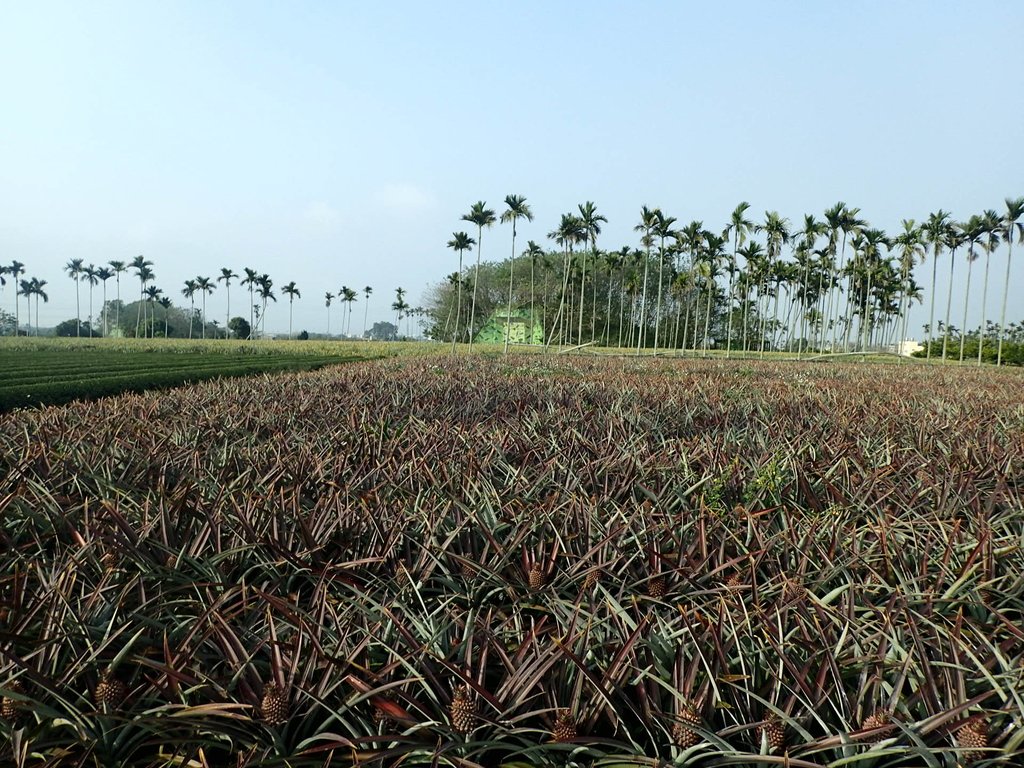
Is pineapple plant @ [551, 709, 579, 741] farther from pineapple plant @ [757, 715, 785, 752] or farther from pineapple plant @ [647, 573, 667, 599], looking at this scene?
pineapple plant @ [647, 573, 667, 599]

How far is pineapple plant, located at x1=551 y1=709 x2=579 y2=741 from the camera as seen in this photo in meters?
1.34

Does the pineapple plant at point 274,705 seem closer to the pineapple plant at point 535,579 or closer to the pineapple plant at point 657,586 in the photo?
the pineapple plant at point 535,579

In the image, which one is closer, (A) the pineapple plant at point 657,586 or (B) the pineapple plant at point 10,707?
(B) the pineapple plant at point 10,707

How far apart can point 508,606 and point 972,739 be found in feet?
3.96

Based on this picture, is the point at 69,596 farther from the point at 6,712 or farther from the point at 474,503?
the point at 474,503

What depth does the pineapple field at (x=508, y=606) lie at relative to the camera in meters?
1.36

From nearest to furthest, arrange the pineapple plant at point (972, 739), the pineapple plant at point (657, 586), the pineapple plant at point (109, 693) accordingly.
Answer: the pineapple plant at point (972, 739)
the pineapple plant at point (109, 693)
the pineapple plant at point (657, 586)

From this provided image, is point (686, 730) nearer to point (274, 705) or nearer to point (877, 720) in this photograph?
point (877, 720)

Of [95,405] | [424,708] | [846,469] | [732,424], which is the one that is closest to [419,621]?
[424,708]

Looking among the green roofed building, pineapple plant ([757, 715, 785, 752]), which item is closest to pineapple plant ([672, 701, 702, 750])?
pineapple plant ([757, 715, 785, 752])

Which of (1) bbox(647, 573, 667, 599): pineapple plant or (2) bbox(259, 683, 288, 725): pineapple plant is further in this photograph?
(1) bbox(647, 573, 667, 599): pineapple plant

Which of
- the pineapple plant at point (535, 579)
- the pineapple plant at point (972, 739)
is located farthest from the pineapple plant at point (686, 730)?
the pineapple plant at point (535, 579)

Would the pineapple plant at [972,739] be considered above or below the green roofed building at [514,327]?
below

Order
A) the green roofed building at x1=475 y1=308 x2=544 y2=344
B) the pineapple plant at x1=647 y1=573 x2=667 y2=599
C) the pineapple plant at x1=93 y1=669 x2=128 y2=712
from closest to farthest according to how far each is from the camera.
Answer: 1. the pineapple plant at x1=93 y1=669 x2=128 y2=712
2. the pineapple plant at x1=647 y1=573 x2=667 y2=599
3. the green roofed building at x1=475 y1=308 x2=544 y2=344
